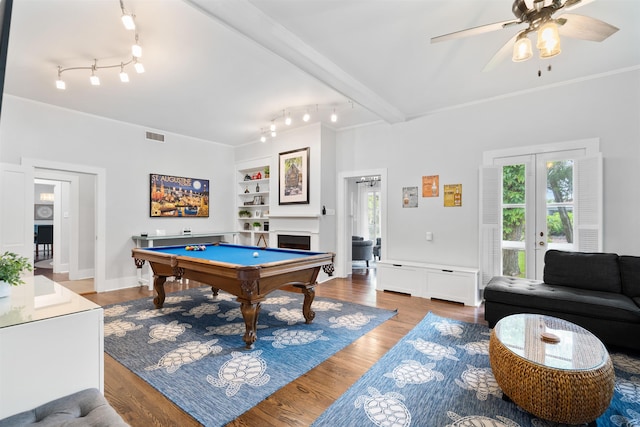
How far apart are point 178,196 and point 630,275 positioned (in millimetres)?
7074

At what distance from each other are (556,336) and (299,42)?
331 centimetres

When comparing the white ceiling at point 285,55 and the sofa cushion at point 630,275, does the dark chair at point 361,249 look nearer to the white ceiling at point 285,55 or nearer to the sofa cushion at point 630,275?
the white ceiling at point 285,55

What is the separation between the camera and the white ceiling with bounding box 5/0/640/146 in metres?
2.52

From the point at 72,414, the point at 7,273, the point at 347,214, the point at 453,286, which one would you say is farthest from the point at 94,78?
the point at 453,286

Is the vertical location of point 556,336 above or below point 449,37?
below

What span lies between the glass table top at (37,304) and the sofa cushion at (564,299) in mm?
3613

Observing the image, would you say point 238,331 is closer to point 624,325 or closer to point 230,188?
point 624,325

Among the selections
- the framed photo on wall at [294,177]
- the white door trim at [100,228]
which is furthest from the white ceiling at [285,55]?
the framed photo on wall at [294,177]

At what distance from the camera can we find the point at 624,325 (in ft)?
8.68

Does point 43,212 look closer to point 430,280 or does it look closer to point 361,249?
point 361,249

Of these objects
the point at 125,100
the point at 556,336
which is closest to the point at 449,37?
the point at 556,336

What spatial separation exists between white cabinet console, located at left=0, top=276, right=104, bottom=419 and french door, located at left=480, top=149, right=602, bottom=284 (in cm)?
461

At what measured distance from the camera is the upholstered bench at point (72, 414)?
1.14m

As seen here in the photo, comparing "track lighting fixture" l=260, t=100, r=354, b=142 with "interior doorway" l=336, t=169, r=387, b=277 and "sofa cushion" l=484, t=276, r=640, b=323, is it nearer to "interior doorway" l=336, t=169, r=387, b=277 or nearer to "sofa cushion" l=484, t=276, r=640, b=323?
"interior doorway" l=336, t=169, r=387, b=277
